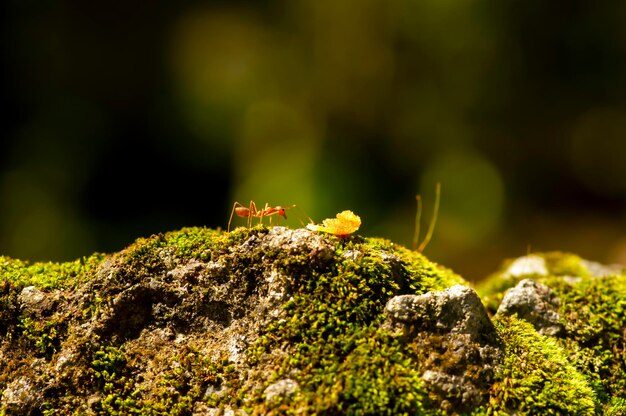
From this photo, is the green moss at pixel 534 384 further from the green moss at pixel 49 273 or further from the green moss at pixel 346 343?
the green moss at pixel 49 273

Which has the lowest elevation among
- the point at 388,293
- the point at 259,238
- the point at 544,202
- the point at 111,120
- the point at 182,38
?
the point at 388,293

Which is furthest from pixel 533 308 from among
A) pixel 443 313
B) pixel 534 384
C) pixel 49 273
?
pixel 49 273

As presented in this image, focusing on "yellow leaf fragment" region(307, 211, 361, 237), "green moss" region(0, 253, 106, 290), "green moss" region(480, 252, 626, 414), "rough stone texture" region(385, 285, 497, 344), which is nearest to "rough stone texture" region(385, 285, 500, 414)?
"rough stone texture" region(385, 285, 497, 344)

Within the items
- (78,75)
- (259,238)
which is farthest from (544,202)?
(259,238)

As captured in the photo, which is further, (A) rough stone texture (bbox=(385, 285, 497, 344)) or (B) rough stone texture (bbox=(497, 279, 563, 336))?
(B) rough stone texture (bbox=(497, 279, 563, 336))

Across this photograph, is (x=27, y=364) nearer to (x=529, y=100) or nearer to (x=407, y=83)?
(x=407, y=83)

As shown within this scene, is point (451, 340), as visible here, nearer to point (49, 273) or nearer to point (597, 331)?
point (597, 331)

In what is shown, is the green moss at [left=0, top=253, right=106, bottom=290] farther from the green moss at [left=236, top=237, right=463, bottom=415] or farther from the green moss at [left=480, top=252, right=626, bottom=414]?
the green moss at [left=480, top=252, right=626, bottom=414]

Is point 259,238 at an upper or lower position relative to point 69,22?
lower
